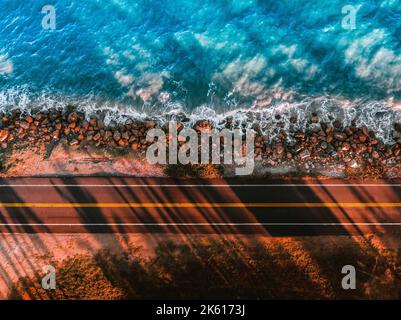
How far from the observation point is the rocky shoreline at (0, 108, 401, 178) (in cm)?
2384

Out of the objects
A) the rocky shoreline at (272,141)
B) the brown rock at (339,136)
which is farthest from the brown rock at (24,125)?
the brown rock at (339,136)

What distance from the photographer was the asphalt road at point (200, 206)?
75.7 ft

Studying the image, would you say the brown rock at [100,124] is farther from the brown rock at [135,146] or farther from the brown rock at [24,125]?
the brown rock at [24,125]

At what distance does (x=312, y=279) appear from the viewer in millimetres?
22344

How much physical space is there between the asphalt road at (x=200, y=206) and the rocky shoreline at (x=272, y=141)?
1.09 metres

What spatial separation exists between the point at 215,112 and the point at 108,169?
8.55 metres

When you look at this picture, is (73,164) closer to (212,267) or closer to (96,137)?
(96,137)

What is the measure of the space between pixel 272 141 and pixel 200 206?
6723mm

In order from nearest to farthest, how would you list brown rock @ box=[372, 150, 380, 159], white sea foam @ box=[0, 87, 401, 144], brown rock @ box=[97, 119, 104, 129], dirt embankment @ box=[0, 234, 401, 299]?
1. dirt embankment @ box=[0, 234, 401, 299]
2. brown rock @ box=[372, 150, 380, 159]
3. white sea foam @ box=[0, 87, 401, 144]
4. brown rock @ box=[97, 119, 104, 129]

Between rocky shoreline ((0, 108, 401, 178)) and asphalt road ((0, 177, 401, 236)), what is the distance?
109 centimetres

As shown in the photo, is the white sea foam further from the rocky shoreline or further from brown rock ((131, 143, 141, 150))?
brown rock ((131, 143, 141, 150))

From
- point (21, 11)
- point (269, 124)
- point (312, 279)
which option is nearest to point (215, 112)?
point (269, 124)

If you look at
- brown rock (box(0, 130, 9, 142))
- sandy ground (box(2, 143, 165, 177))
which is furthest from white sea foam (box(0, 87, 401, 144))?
sandy ground (box(2, 143, 165, 177))
